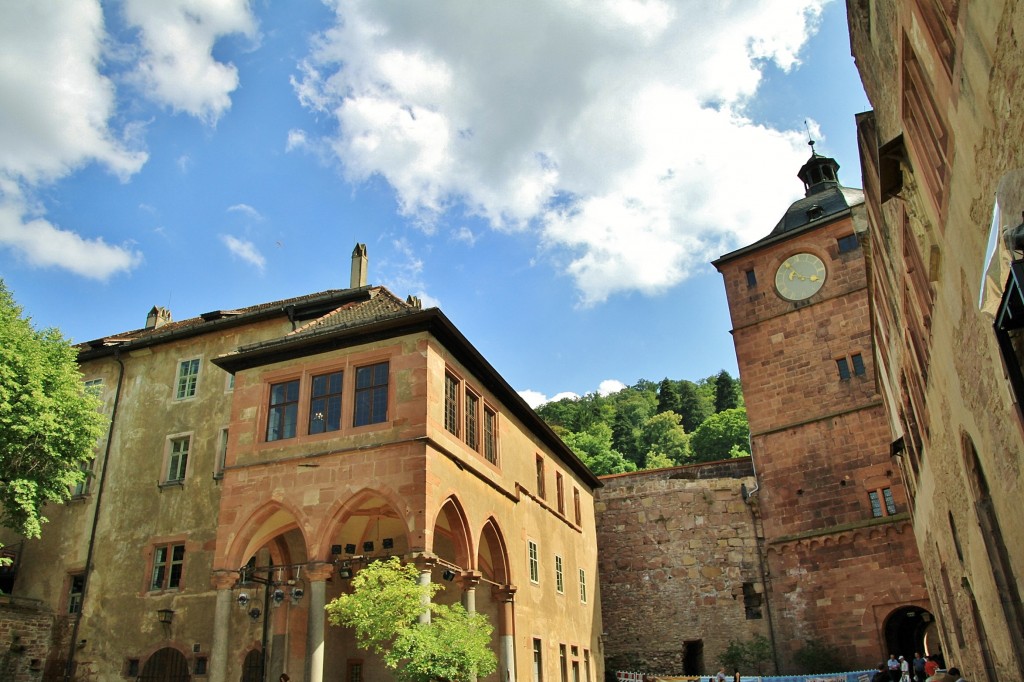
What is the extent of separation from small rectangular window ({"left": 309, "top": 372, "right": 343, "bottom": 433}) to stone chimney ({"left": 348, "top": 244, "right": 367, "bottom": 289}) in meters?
6.33

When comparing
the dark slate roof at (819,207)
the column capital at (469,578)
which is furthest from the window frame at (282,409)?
the dark slate roof at (819,207)

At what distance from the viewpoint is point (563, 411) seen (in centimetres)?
8488

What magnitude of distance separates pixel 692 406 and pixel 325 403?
2774 inches

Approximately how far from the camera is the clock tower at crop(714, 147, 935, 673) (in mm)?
24875

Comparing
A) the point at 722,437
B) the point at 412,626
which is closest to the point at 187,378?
the point at 412,626

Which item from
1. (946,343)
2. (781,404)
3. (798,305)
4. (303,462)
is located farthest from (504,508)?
(798,305)

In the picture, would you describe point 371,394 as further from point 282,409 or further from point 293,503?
point 293,503

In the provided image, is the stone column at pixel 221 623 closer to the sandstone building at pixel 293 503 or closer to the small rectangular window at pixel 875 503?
the sandstone building at pixel 293 503

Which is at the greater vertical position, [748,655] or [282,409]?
[282,409]

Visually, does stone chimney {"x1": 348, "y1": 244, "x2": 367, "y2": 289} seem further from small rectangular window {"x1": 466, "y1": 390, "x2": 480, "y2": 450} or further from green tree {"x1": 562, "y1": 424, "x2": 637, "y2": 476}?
green tree {"x1": 562, "y1": 424, "x2": 637, "y2": 476}

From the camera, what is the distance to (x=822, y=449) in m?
27.2

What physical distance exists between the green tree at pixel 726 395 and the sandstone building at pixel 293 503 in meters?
54.3

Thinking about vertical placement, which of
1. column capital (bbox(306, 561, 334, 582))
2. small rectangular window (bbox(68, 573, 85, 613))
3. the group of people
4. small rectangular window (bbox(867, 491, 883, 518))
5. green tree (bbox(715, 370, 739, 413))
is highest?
green tree (bbox(715, 370, 739, 413))

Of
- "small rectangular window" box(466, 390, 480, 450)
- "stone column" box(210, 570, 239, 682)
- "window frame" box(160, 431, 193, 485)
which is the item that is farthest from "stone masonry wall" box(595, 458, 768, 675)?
"stone column" box(210, 570, 239, 682)
